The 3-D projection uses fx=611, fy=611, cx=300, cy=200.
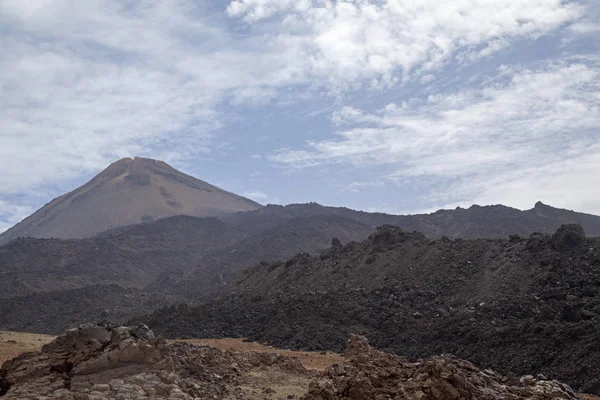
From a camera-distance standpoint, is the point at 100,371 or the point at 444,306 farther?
the point at 444,306

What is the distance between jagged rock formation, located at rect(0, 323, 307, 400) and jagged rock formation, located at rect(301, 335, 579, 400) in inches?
89.1

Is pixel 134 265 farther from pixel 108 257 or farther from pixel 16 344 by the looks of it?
pixel 16 344

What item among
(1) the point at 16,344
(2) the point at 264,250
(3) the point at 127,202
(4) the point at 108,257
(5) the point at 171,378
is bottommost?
(1) the point at 16,344

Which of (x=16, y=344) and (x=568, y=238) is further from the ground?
(x=568, y=238)

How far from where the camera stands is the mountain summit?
324 feet

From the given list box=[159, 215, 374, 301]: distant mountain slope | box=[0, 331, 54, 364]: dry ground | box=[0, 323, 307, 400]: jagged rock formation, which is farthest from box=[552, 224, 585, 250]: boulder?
box=[159, 215, 374, 301]: distant mountain slope

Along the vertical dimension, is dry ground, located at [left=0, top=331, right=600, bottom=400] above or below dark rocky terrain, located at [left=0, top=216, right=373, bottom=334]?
below

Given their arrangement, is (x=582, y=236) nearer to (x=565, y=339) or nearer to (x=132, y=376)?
(x=565, y=339)

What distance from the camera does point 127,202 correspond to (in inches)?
4099

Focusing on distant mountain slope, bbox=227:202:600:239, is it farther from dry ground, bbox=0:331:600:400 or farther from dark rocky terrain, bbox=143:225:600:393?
dry ground, bbox=0:331:600:400

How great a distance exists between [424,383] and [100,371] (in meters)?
4.76

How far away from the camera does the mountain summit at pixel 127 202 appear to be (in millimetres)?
98812

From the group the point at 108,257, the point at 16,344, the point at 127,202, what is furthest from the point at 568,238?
the point at 127,202

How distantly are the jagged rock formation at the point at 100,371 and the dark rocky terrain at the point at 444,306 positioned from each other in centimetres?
897
